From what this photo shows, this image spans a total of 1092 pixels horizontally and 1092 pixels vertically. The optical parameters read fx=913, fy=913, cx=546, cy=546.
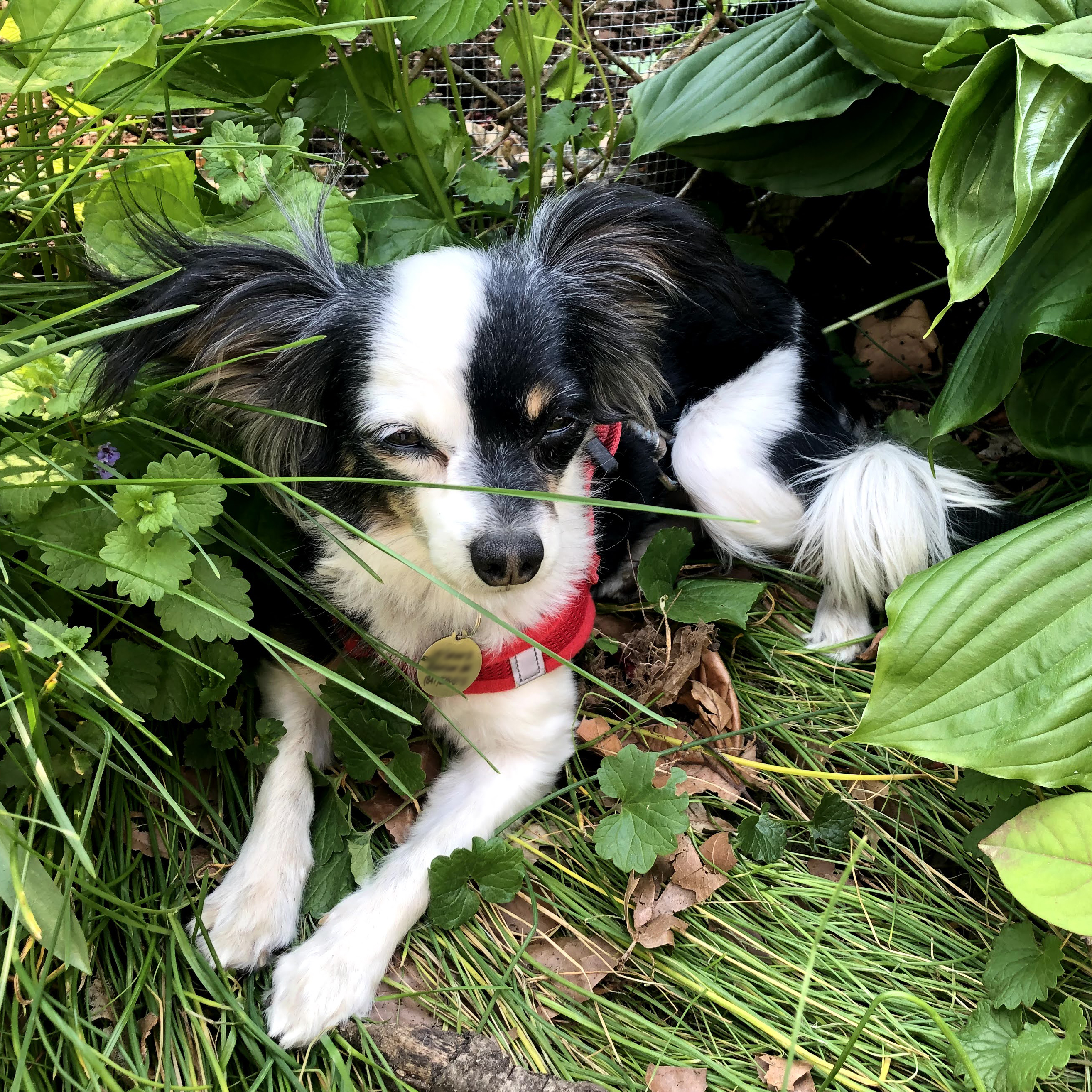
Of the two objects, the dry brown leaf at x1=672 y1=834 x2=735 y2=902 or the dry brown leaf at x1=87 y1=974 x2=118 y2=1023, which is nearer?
the dry brown leaf at x1=87 y1=974 x2=118 y2=1023

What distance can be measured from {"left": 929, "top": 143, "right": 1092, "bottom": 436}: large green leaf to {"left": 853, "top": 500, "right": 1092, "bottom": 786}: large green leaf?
15.2 inches

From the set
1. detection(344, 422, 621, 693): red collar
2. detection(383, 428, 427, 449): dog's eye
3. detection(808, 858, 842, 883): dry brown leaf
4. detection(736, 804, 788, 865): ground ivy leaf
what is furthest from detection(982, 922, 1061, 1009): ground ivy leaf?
detection(383, 428, 427, 449): dog's eye

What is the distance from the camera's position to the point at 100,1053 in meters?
1.43

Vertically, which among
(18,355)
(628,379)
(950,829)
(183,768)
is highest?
(18,355)

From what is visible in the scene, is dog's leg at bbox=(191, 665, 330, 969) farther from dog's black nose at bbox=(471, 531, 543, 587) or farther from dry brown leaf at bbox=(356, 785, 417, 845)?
dog's black nose at bbox=(471, 531, 543, 587)

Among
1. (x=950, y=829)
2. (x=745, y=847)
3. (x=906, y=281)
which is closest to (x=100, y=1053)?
(x=745, y=847)

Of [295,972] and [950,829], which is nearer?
[295,972]

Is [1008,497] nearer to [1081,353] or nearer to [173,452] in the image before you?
[1081,353]

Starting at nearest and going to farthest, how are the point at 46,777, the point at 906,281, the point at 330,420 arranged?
1. the point at 46,777
2. the point at 330,420
3. the point at 906,281

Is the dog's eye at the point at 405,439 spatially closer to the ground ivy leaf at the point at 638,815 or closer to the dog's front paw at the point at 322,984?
the ground ivy leaf at the point at 638,815

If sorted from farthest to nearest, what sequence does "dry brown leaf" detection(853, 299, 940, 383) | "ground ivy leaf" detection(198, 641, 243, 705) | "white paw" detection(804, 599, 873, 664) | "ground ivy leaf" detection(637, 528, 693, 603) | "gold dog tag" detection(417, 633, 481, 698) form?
"dry brown leaf" detection(853, 299, 940, 383) → "white paw" detection(804, 599, 873, 664) → "ground ivy leaf" detection(637, 528, 693, 603) → "gold dog tag" detection(417, 633, 481, 698) → "ground ivy leaf" detection(198, 641, 243, 705)

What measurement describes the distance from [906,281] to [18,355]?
2.61 m

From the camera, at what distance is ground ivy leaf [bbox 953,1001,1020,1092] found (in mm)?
1603

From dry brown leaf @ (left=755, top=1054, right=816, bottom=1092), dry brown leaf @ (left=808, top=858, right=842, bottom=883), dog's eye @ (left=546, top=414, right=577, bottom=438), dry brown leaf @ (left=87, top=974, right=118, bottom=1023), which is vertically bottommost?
dry brown leaf @ (left=808, top=858, right=842, bottom=883)
